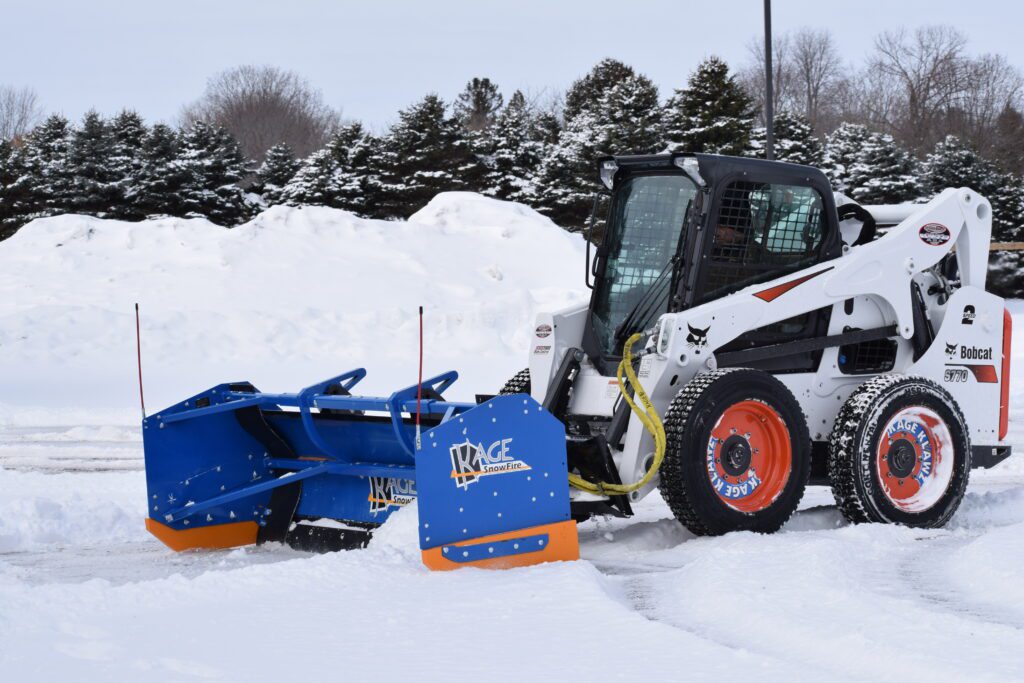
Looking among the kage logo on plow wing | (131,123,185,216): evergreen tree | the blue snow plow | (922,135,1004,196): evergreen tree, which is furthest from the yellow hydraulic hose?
(131,123,185,216): evergreen tree

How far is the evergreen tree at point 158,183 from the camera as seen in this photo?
3666cm

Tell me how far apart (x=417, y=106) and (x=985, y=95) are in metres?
25.7

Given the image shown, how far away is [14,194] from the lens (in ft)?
122

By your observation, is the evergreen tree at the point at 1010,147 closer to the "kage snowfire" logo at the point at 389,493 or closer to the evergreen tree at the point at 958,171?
the evergreen tree at the point at 958,171

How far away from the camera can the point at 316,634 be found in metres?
4.55

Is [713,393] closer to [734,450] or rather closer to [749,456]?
[734,450]

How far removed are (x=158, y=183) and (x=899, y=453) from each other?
3285 cm

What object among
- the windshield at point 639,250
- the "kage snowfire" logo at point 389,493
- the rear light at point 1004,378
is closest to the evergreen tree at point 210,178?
the windshield at point 639,250

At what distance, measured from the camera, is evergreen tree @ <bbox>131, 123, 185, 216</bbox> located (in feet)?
120

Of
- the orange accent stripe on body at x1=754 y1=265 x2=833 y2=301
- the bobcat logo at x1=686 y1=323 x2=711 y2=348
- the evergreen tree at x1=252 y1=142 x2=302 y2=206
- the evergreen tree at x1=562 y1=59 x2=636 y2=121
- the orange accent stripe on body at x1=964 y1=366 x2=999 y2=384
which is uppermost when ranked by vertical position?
the evergreen tree at x1=562 y1=59 x2=636 y2=121

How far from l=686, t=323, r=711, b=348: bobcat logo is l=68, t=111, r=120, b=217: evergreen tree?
32832 millimetres

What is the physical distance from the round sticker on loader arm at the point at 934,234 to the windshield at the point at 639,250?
151cm

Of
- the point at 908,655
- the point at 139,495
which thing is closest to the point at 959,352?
the point at 908,655

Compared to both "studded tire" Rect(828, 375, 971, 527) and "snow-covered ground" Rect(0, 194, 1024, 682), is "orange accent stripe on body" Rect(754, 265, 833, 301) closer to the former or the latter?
"studded tire" Rect(828, 375, 971, 527)
